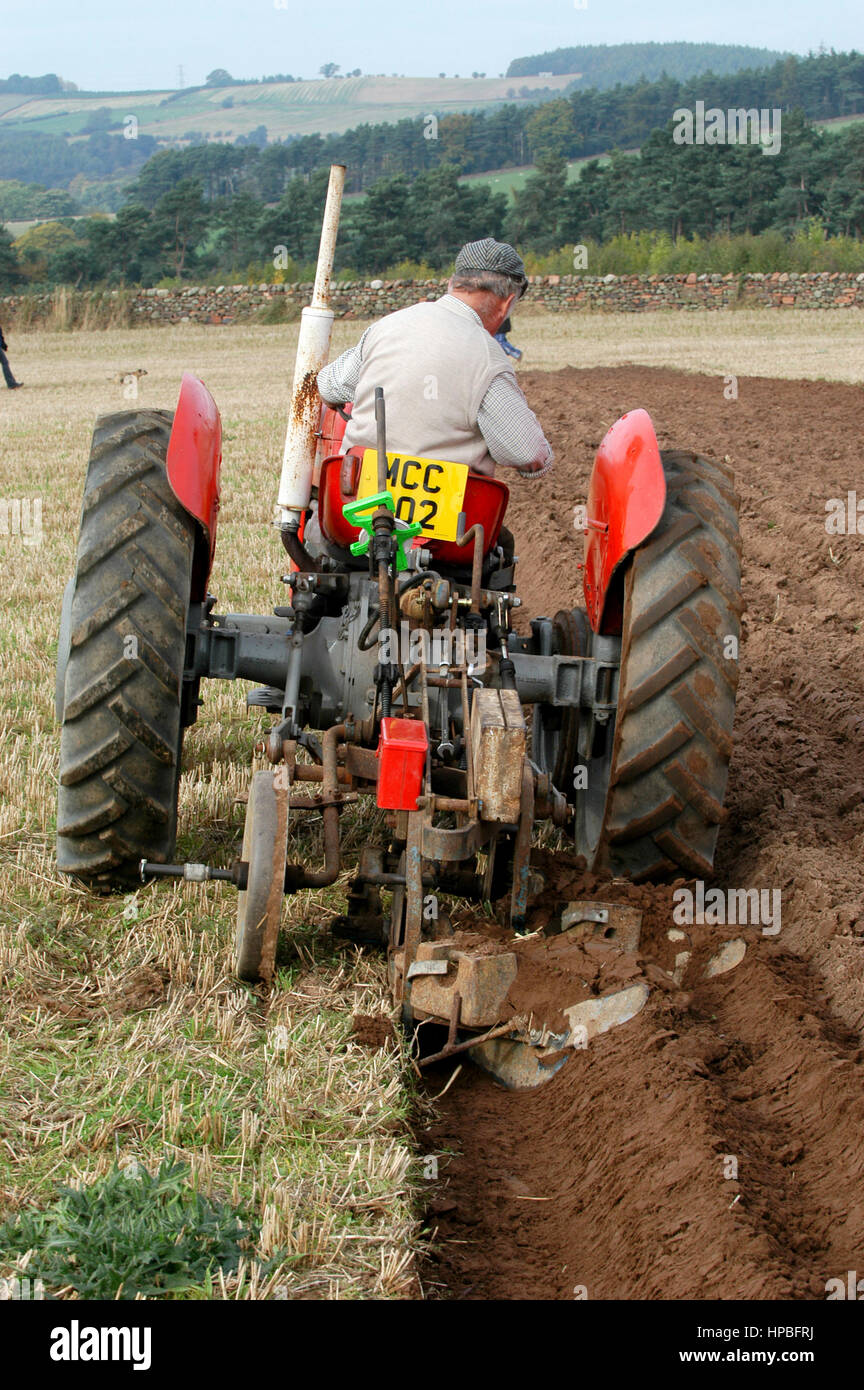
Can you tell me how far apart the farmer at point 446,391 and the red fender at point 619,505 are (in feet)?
0.75

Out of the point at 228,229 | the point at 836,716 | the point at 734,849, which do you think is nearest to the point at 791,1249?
the point at 734,849

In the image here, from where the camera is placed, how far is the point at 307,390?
4.81m

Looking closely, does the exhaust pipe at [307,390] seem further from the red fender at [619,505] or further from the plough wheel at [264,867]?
the plough wheel at [264,867]

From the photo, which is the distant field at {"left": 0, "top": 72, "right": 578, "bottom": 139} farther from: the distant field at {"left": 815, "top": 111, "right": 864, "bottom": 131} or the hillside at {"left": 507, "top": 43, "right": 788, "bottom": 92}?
the distant field at {"left": 815, "top": 111, "right": 864, "bottom": 131}

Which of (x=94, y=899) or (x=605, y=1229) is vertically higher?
(x=94, y=899)

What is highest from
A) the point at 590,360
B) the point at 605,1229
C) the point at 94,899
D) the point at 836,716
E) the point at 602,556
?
the point at 590,360

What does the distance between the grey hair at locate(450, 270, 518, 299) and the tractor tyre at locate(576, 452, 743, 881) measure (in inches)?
34.7

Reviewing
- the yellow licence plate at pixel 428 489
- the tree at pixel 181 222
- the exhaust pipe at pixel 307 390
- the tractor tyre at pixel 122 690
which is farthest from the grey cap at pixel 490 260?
the tree at pixel 181 222

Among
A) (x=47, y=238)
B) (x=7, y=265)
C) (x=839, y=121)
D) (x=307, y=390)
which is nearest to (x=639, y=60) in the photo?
(x=839, y=121)

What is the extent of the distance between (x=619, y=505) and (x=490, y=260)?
0.86m

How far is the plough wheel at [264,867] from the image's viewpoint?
138 inches

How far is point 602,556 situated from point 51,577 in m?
4.95
